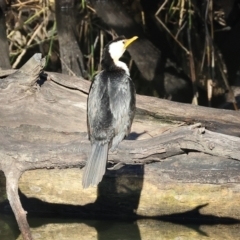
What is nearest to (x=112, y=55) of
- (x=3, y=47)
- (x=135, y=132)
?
(x=135, y=132)

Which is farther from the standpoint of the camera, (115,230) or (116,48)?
(115,230)

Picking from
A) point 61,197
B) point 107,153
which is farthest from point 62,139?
point 107,153

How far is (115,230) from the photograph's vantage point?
532 centimetres

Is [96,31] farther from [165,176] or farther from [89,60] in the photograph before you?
[165,176]

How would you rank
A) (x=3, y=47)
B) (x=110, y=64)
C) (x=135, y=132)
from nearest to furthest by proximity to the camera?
1. (x=110, y=64)
2. (x=135, y=132)
3. (x=3, y=47)

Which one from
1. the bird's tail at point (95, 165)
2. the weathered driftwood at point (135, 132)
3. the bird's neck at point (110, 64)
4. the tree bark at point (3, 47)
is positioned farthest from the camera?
the tree bark at point (3, 47)

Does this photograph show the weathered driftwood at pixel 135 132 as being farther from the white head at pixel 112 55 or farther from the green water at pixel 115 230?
the white head at pixel 112 55

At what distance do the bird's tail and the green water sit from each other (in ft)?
2.85

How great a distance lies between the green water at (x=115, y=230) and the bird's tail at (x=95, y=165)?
34.2 inches

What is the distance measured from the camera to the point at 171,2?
24.5 ft

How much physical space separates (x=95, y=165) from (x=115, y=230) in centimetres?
106

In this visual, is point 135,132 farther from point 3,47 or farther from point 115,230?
point 3,47

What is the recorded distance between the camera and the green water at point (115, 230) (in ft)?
17.1

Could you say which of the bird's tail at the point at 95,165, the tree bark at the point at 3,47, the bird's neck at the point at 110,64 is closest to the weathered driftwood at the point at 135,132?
the bird's tail at the point at 95,165
